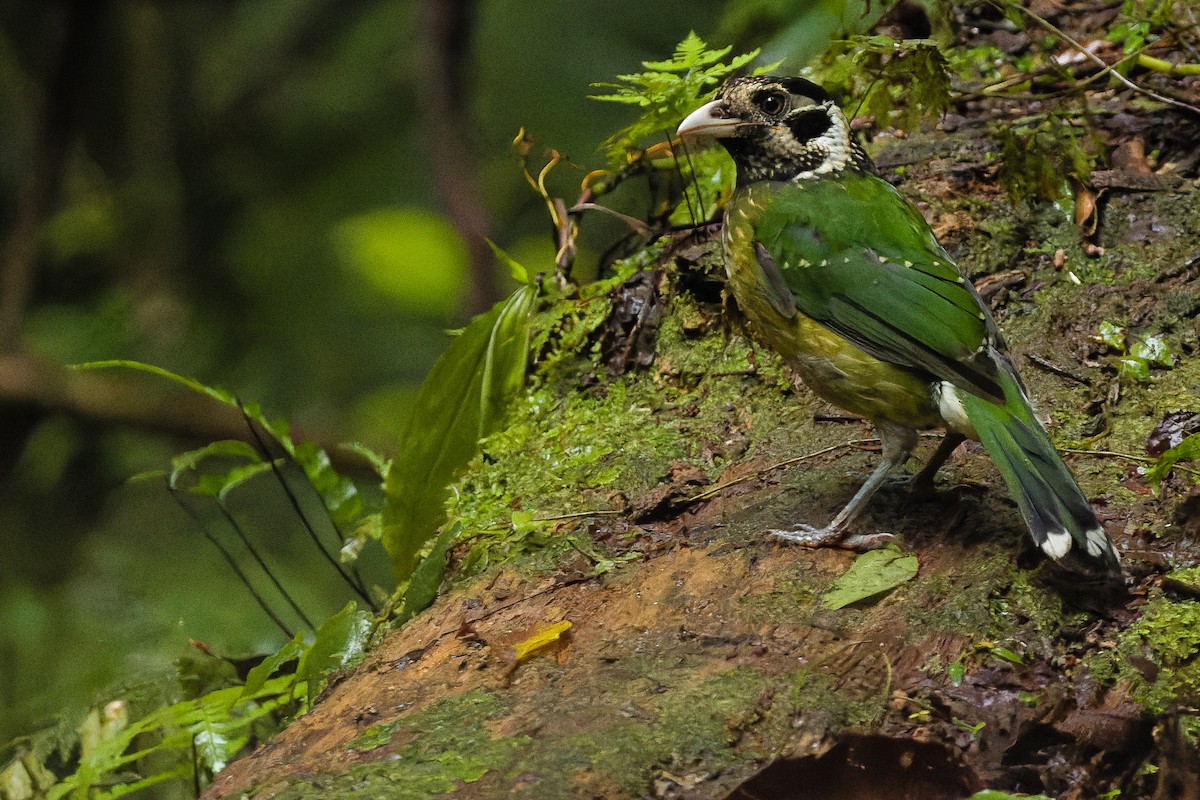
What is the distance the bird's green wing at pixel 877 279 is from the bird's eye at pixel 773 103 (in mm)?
259

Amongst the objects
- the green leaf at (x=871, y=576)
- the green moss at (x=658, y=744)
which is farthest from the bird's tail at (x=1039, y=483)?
the green moss at (x=658, y=744)

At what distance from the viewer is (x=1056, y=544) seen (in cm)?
236

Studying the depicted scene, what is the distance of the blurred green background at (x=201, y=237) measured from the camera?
6.29 metres

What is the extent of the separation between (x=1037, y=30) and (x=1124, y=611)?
3.20 m

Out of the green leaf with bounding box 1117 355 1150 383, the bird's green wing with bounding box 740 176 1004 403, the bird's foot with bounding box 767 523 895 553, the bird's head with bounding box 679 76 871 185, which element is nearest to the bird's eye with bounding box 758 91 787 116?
the bird's head with bounding box 679 76 871 185

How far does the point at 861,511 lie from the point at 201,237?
5.32m

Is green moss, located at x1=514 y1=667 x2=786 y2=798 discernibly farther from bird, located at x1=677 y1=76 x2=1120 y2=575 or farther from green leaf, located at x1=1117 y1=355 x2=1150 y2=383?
green leaf, located at x1=1117 y1=355 x2=1150 y2=383

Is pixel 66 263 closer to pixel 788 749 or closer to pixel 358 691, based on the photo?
pixel 358 691

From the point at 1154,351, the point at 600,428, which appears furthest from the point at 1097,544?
the point at 600,428

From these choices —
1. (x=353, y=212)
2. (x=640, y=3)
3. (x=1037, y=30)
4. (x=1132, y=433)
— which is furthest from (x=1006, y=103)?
(x=353, y=212)

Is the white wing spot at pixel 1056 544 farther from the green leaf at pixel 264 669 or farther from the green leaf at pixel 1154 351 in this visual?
the green leaf at pixel 264 669

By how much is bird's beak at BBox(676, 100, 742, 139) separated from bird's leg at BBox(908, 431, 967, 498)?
1035mm

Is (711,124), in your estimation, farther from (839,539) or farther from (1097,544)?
(1097,544)

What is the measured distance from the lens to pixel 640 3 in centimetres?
629
